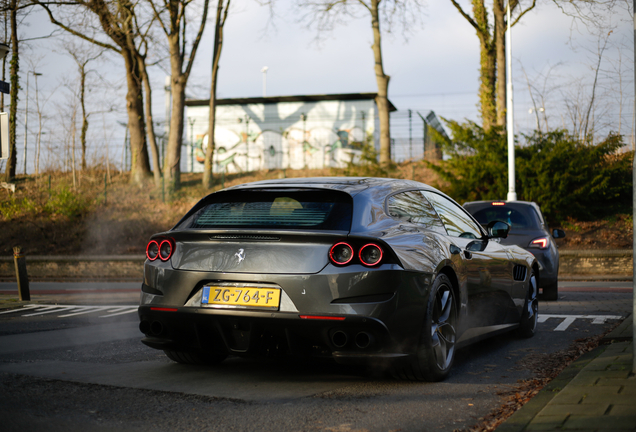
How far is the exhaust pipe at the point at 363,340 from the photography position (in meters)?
4.43

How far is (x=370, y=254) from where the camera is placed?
451cm

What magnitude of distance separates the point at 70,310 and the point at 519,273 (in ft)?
22.5

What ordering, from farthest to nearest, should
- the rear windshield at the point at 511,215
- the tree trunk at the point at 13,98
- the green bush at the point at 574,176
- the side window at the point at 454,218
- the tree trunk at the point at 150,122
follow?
the tree trunk at the point at 150,122 → the tree trunk at the point at 13,98 → the green bush at the point at 574,176 → the rear windshield at the point at 511,215 → the side window at the point at 454,218

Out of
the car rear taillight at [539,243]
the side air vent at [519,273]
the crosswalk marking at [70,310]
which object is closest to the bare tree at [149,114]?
the crosswalk marking at [70,310]

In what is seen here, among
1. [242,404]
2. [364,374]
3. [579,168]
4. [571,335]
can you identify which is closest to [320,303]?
[242,404]

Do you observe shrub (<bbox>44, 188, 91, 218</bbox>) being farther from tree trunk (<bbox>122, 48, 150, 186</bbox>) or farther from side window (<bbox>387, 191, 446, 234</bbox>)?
side window (<bbox>387, 191, 446, 234</bbox>)

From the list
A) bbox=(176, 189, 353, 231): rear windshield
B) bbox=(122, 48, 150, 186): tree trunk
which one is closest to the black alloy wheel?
bbox=(176, 189, 353, 231): rear windshield

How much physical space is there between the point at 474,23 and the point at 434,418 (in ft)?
81.0

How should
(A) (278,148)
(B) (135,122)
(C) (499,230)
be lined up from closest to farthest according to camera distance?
(C) (499,230), (B) (135,122), (A) (278,148)

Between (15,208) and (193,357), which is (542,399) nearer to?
(193,357)

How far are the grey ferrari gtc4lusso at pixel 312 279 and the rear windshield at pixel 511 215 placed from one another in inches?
234

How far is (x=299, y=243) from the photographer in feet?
14.9

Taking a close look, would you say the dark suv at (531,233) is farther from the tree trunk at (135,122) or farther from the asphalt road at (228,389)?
the tree trunk at (135,122)

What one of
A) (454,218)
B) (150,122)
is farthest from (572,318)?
(150,122)
